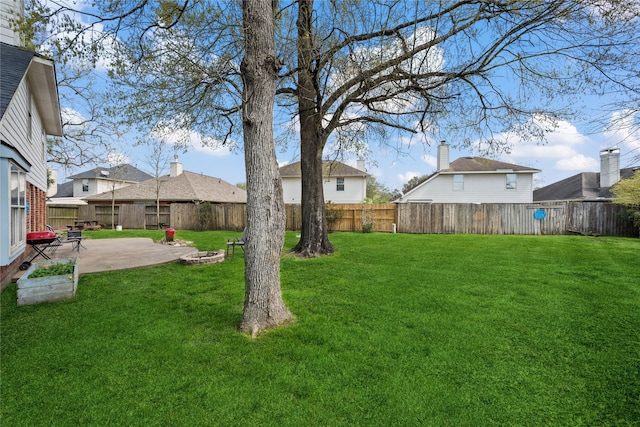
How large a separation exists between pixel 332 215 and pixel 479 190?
11722 mm

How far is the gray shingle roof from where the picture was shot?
499cm

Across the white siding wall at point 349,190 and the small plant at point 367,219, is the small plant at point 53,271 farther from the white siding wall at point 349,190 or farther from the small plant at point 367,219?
the white siding wall at point 349,190

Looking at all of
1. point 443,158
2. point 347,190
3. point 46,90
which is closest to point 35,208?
point 46,90

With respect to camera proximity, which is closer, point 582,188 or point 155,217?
point 155,217

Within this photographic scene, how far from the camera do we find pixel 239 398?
2605 millimetres

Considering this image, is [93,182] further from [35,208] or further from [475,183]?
[475,183]

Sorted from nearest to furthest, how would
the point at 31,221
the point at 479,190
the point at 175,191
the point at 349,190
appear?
the point at 31,221 → the point at 479,190 → the point at 175,191 → the point at 349,190

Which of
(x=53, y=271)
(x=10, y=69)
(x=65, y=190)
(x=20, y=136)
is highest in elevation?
(x=10, y=69)

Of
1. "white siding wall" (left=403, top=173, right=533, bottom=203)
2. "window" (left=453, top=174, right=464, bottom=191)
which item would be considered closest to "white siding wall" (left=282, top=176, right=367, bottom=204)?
"white siding wall" (left=403, top=173, right=533, bottom=203)

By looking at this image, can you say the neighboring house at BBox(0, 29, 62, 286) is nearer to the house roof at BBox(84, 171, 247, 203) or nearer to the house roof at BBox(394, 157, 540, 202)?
the house roof at BBox(84, 171, 247, 203)

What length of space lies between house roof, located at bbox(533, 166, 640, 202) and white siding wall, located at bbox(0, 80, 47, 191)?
27689mm

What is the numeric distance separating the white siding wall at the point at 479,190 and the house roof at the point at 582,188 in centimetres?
337

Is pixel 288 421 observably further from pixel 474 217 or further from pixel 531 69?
pixel 474 217

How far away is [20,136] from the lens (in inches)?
269
